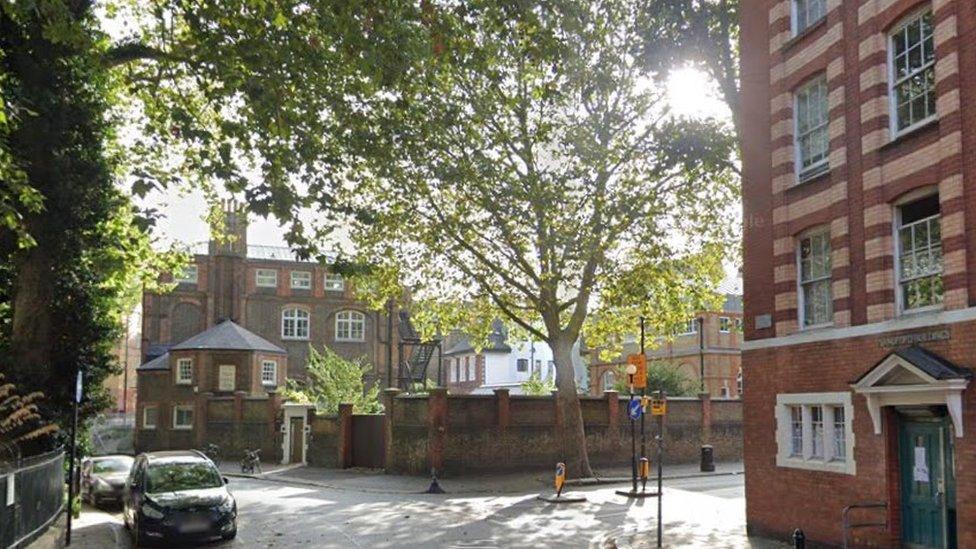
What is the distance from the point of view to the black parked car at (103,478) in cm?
2447

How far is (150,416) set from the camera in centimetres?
5300

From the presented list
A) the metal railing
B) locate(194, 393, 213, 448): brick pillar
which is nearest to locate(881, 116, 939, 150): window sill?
the metal railing

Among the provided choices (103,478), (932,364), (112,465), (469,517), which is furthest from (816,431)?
(112,465)

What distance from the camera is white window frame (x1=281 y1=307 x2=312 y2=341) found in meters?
65.3

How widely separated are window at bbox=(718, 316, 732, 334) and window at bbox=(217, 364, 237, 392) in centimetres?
3129

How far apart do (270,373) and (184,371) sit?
17.7 ft

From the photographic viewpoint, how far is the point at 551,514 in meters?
22.9

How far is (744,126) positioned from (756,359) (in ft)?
15.6

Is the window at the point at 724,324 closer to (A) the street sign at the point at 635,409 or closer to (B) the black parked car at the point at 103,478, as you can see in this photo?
→ (A) the street sign at the point at 635,409

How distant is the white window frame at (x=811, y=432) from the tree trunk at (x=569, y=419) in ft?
48.5

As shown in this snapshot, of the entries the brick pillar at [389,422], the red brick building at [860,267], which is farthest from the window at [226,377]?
the red brick building at [860,267]

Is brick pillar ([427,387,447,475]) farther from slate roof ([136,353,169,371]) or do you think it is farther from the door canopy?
slate roof ([136,353,169,371])

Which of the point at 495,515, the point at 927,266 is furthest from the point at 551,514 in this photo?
the point at 927,266

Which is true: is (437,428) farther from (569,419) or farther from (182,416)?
(182,416)
